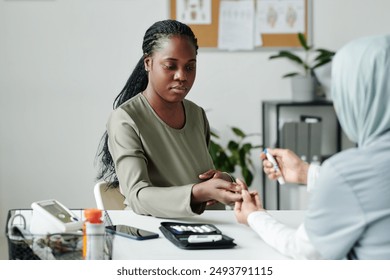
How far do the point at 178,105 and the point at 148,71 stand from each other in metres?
0.13

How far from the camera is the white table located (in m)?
1.36

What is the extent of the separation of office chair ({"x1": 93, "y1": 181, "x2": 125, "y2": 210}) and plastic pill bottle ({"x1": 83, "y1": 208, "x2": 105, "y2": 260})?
708 mm

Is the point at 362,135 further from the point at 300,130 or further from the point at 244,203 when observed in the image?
the point at 300,130

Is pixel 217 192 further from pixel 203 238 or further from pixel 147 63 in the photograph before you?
pixel 147 63

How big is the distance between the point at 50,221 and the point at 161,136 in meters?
0.54

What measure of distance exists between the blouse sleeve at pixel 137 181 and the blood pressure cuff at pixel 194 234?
89mm

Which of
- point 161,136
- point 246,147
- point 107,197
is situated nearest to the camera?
point 161,136

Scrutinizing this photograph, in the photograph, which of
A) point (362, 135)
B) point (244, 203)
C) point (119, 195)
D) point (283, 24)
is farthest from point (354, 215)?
point (283, 24)

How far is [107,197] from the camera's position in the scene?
6.66 ft

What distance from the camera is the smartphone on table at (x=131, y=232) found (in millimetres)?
1486

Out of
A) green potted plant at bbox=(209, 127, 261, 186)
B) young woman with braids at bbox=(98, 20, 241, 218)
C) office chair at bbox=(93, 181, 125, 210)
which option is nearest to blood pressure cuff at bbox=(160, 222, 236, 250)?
young woman with braids at bbox=(98, 20, 241, 218)

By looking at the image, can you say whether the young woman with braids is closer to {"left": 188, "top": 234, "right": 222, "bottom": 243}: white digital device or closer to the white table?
the white table

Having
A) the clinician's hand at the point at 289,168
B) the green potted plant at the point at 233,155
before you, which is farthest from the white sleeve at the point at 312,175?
the green potted plant at the point at 233,155

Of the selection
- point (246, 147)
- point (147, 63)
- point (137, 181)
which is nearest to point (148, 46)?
point (147, 63)
